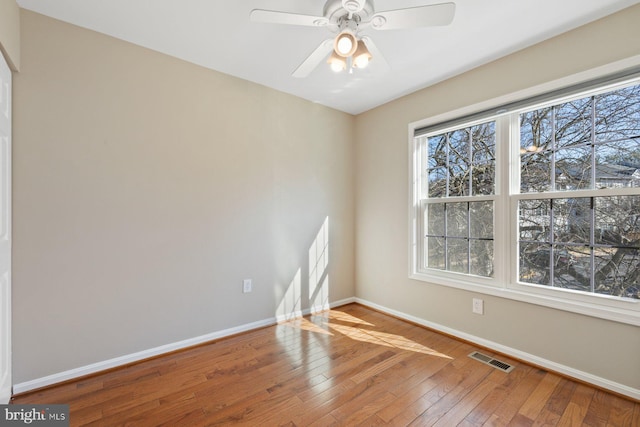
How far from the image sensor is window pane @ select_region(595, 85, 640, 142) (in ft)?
5.96

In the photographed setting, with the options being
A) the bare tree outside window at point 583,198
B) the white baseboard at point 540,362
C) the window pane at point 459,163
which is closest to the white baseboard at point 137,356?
the white baseboard at point 540,362

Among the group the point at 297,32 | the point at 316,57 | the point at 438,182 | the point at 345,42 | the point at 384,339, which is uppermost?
the point at 297,32

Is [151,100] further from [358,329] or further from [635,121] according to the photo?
[635,121]

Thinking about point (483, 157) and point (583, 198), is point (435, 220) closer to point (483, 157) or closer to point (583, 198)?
point (483, 157)

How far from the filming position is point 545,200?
85.3 inches

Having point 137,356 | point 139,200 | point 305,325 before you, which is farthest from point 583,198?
point 137,356

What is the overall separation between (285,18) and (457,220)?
224cm

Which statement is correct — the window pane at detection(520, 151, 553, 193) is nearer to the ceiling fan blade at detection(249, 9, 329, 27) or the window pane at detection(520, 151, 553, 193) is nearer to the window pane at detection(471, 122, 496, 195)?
the window pane at detection(471, 122, 496, 195)

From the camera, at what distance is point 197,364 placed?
7.04 feet

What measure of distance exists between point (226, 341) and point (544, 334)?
2.58m

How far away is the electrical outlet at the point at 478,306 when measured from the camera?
243 centimetres

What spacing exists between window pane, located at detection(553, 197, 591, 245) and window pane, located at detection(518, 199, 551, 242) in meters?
0.05

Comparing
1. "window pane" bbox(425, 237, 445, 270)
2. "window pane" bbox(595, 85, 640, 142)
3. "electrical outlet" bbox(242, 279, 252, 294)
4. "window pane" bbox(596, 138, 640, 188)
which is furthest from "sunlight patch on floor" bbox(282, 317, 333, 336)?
"window pane" bbox(595, 85, 640, 142)

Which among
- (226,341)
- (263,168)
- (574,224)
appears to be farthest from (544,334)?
(263,168)
